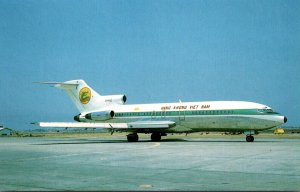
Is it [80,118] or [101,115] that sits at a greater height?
[101,115]

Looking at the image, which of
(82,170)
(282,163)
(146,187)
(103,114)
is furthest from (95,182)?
(103,114)

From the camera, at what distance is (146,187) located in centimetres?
822

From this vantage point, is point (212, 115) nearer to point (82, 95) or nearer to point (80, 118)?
point (80, 118)

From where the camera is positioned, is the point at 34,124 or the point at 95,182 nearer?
the point at 95,182

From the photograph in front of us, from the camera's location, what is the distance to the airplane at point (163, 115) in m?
30.6

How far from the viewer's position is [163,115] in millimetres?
35562

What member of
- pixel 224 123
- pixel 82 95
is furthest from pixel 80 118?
pixel 224 123

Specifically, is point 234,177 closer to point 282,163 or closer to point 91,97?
point 282,163

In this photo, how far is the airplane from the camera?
100 ft

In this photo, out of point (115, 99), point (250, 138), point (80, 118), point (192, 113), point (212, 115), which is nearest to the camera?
point (250, 138)

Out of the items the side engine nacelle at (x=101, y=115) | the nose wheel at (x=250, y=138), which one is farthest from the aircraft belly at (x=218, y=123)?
the side engine nacelle at (x=101, y=115)

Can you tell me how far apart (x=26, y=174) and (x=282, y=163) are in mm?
8261

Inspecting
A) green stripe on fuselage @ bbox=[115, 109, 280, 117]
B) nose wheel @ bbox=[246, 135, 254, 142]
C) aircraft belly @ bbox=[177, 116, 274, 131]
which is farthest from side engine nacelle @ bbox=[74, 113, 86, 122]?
nose wheel @ bbox=[246, 135, 254, 142]

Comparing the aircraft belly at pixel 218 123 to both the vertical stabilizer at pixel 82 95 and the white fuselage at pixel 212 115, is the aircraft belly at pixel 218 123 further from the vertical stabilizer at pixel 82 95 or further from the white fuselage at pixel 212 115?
the vertical stabilizer at pixel 82 95
